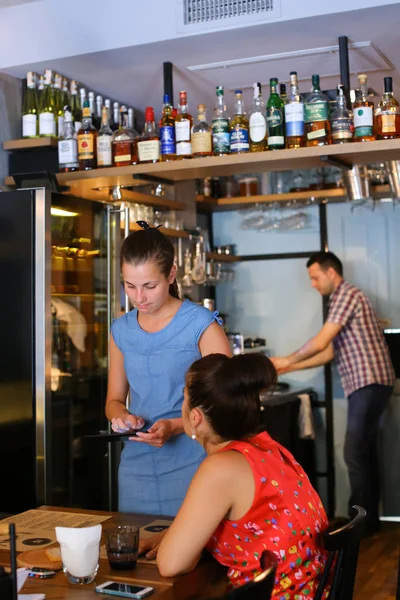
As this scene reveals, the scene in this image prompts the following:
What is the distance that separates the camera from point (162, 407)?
93.8 inches

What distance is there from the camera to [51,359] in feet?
10.1

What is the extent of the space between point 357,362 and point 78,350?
200cm

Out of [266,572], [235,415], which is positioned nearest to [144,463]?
[235,415]

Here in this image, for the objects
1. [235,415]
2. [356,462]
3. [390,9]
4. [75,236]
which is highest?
[390,9]

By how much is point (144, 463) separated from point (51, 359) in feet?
2.84

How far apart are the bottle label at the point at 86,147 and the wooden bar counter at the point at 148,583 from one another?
2.22 m

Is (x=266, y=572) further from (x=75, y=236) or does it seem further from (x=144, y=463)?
(x=75, y=236)

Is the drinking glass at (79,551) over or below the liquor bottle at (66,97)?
below

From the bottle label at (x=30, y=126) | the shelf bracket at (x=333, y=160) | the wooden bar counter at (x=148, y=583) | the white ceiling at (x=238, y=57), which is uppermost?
the white ceiling at (x=238, y=57)

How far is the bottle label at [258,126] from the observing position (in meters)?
3.38

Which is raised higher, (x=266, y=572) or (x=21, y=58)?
(x=21, y=58)

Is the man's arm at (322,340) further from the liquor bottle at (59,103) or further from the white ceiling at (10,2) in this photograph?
the white ceiling at (10,2)

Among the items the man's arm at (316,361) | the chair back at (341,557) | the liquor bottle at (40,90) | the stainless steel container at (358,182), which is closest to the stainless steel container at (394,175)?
the stainless steel container at (358,182)

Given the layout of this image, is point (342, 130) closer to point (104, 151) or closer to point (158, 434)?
point (104, 151)
